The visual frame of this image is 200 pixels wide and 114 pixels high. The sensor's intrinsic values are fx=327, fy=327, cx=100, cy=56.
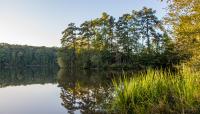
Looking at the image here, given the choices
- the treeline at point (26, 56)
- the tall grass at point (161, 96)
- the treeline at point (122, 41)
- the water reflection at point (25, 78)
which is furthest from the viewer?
the treeline at point (26, 56)

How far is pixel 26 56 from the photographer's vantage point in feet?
461

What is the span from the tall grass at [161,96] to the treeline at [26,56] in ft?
414

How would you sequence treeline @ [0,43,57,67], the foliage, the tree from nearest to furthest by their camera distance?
the foliage, the tree, treeline @ [0,43,57,67]

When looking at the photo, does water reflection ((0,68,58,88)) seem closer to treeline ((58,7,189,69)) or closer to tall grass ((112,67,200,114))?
treeline ((58,7,189,69))

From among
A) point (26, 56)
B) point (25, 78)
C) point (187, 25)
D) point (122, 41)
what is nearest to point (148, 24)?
point (122, 41)

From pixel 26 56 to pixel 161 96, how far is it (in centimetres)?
13550

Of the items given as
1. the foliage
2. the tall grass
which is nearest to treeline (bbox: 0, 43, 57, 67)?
the foliage

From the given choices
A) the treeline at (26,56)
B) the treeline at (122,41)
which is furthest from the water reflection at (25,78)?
the treeline at (26,56)

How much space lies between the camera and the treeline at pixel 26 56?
13401 centimetres

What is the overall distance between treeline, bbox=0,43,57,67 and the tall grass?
414 ft

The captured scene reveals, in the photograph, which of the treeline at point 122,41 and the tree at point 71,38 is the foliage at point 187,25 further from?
the tree at point 71,38

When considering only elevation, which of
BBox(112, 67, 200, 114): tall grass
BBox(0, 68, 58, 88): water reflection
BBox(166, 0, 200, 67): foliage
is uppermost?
BBox(166, 0, 200, 67): foliage

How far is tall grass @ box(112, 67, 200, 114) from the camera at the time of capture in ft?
27.1

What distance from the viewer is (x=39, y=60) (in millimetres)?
142750
